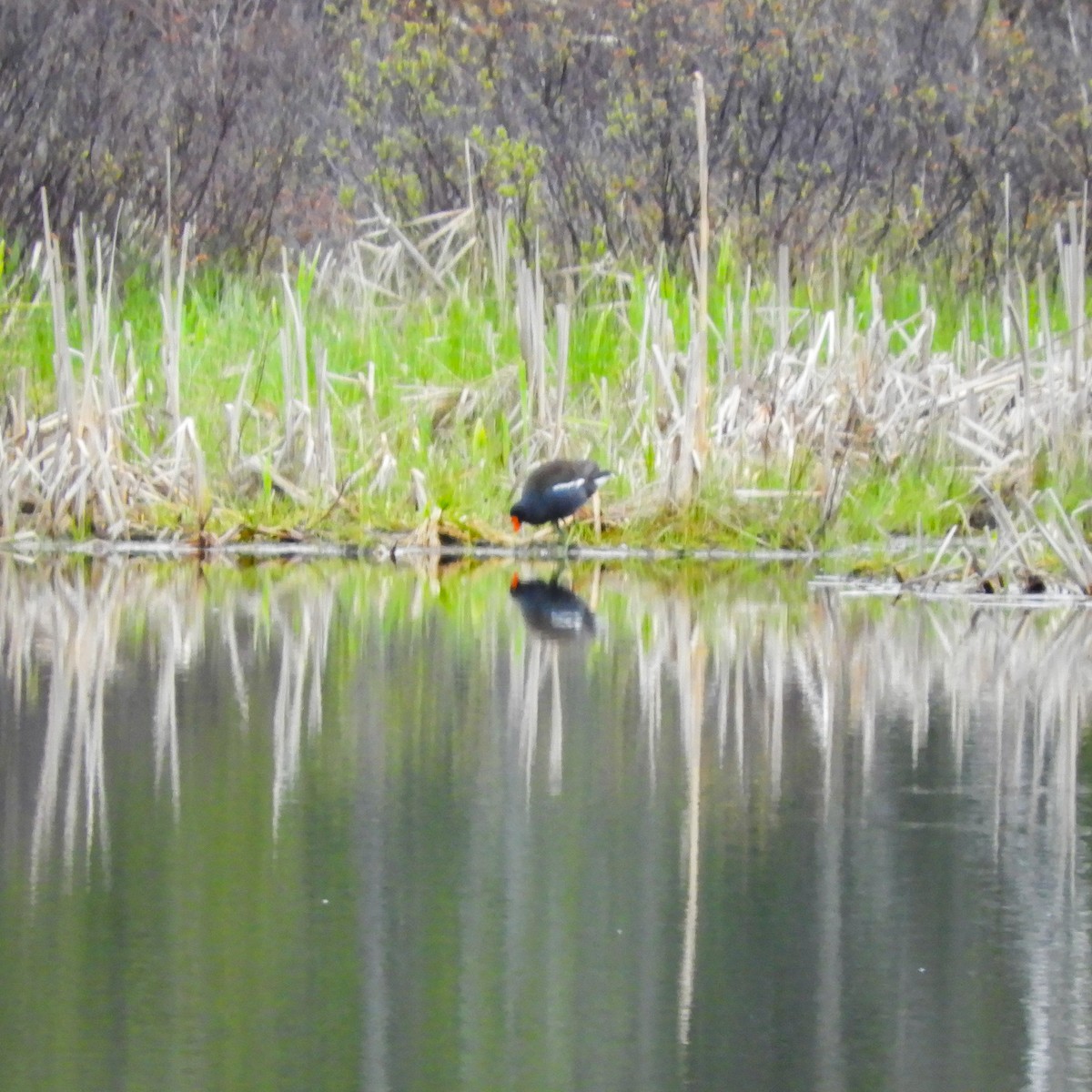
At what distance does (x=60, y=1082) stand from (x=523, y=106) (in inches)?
591

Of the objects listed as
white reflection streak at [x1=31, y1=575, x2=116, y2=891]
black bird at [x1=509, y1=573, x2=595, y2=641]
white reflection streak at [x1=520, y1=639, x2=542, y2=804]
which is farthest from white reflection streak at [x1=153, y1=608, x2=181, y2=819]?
black bird at [x1=509, y1=573, x2=595, y2=641]

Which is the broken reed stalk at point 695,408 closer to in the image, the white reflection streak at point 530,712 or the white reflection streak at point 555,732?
the white reflection streak at point 530,712

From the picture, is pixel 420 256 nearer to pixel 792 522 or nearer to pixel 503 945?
pixel 792 522

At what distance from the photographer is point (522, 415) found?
41.6ft

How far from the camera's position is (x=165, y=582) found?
10266 millimetres

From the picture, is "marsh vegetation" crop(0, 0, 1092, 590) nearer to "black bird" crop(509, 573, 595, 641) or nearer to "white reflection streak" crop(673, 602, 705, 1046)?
Result: "black bird" crop(509, 573, 595, 641)

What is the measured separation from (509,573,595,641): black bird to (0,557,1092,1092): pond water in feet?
0.19

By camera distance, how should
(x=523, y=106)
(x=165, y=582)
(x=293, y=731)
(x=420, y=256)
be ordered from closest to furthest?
(x=293, y=731) → (x=165, y=582) → (x=420, y=256) → (x=523, y=106)

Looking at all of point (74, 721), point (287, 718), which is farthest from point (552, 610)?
point (74, 721)

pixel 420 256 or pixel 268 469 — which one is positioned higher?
pixel 420 256

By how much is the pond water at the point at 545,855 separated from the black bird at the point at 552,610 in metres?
0.06

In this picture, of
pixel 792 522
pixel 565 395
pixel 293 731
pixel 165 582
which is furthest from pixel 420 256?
pixel 293 731

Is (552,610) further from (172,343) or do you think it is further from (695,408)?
(172,343)

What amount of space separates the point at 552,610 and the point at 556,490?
6.67ft
